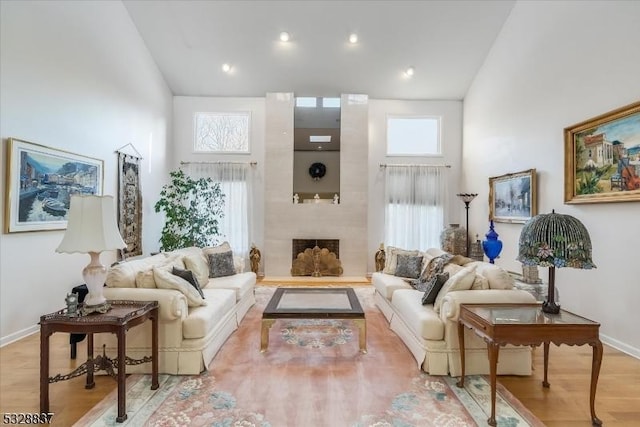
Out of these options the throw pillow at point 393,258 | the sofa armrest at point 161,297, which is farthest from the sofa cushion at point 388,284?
the sofa armrest at point 161,297

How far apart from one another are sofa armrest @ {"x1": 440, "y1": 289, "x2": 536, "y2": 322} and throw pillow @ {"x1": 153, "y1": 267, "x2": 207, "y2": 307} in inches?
84.8

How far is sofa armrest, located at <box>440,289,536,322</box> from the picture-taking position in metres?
2.79

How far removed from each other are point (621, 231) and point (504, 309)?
200 cm

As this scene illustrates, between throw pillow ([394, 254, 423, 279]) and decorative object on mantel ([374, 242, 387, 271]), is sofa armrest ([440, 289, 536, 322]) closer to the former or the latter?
throw pillow ([394, 254, 423, 279])

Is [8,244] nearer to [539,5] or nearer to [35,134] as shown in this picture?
[35,134]

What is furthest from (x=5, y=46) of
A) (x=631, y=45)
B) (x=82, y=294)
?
(x=631, y=45)

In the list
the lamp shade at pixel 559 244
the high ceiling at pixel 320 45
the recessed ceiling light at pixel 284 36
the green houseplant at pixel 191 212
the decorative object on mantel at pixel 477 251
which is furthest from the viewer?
the decorative object on mantel at pixel 477 251

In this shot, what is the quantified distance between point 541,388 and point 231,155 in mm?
6321

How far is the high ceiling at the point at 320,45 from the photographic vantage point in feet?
17.6

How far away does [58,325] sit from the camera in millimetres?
2250

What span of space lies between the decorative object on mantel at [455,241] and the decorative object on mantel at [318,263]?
2.12 metres

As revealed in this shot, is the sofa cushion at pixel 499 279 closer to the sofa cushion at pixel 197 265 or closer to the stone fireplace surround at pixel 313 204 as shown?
the sofa cushion at pixel 197 265

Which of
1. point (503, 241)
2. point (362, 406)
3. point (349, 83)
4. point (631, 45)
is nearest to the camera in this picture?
point (362, 406)

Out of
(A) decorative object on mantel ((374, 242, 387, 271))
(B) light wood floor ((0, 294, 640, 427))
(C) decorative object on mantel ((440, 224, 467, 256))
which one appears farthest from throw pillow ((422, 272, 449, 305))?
(C) decorative object on mantel ((440, 224, 467, 256))
